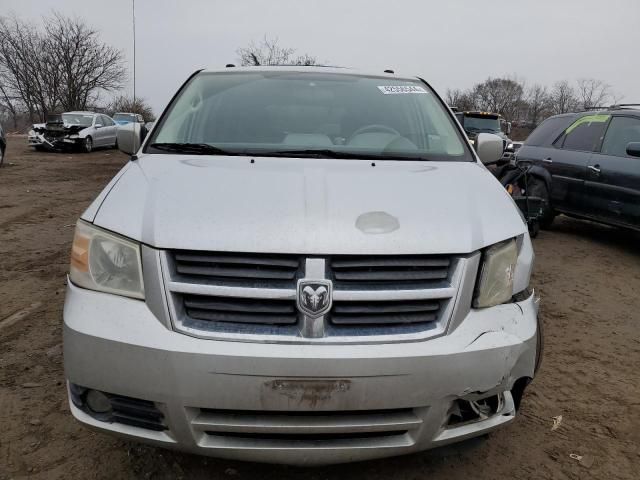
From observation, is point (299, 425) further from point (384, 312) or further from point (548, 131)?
point (548, 131)

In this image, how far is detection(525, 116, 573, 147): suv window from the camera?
6.90 m

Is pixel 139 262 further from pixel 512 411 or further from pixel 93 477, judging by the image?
pixel 512 411

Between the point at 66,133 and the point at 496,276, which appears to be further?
the point at 66,133

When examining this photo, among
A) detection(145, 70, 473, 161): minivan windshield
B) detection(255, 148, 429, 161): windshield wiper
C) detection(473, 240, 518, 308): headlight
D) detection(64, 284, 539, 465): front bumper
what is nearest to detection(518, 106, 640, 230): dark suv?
detection(145, 70, 473, 161): minivan windshield

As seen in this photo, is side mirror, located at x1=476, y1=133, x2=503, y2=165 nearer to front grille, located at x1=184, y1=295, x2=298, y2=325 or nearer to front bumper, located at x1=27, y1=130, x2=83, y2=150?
front grille, located at x1=184, y1=295, x2=298, y2=325

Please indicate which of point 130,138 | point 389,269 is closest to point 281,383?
point 389,269

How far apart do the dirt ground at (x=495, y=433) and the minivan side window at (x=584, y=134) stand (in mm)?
1743

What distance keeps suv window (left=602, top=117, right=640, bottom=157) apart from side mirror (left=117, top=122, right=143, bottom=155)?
523cm

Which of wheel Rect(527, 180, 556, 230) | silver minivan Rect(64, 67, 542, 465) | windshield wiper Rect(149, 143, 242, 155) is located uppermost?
windshield wiper Rect(149, 143, 242, 155)

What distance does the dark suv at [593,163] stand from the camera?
5629 mm

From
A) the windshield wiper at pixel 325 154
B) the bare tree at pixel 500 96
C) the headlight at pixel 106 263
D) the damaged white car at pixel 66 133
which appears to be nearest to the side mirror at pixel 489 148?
the windshield wiper at pixel 325 154

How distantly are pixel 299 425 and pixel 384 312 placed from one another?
1.50ft

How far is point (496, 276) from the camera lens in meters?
1.86

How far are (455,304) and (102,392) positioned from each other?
1230 millimetres
